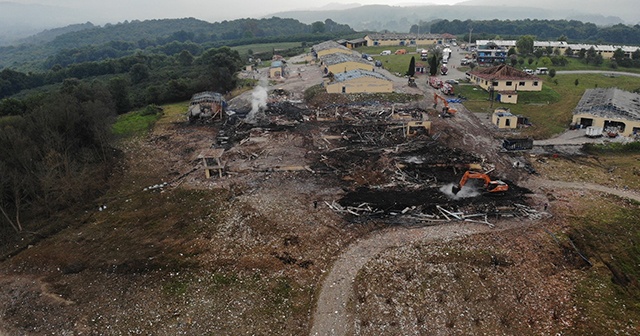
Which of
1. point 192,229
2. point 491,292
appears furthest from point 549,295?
point 192,229

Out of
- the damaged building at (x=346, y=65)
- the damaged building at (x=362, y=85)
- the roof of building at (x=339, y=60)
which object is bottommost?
the damaged building at (x=362, y=85)

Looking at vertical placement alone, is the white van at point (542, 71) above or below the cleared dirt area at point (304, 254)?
above

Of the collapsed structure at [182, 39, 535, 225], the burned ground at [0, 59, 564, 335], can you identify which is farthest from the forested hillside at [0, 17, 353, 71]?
the burned ground at [0, 59, 564, 335]

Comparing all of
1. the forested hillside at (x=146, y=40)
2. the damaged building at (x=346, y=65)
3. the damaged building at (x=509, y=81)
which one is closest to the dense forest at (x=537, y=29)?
the forested hillside at (x=146, y=40)

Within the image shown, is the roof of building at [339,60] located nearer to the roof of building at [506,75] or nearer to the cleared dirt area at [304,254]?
the roof of building at [506,75]

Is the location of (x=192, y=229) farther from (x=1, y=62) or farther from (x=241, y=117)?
(x=1, y=62)

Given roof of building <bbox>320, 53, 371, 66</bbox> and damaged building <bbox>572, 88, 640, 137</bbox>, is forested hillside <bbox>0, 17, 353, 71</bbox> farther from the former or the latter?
damaged building <bbox>572, 88, 640, 137</bbox>

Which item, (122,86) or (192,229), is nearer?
(192,229)
